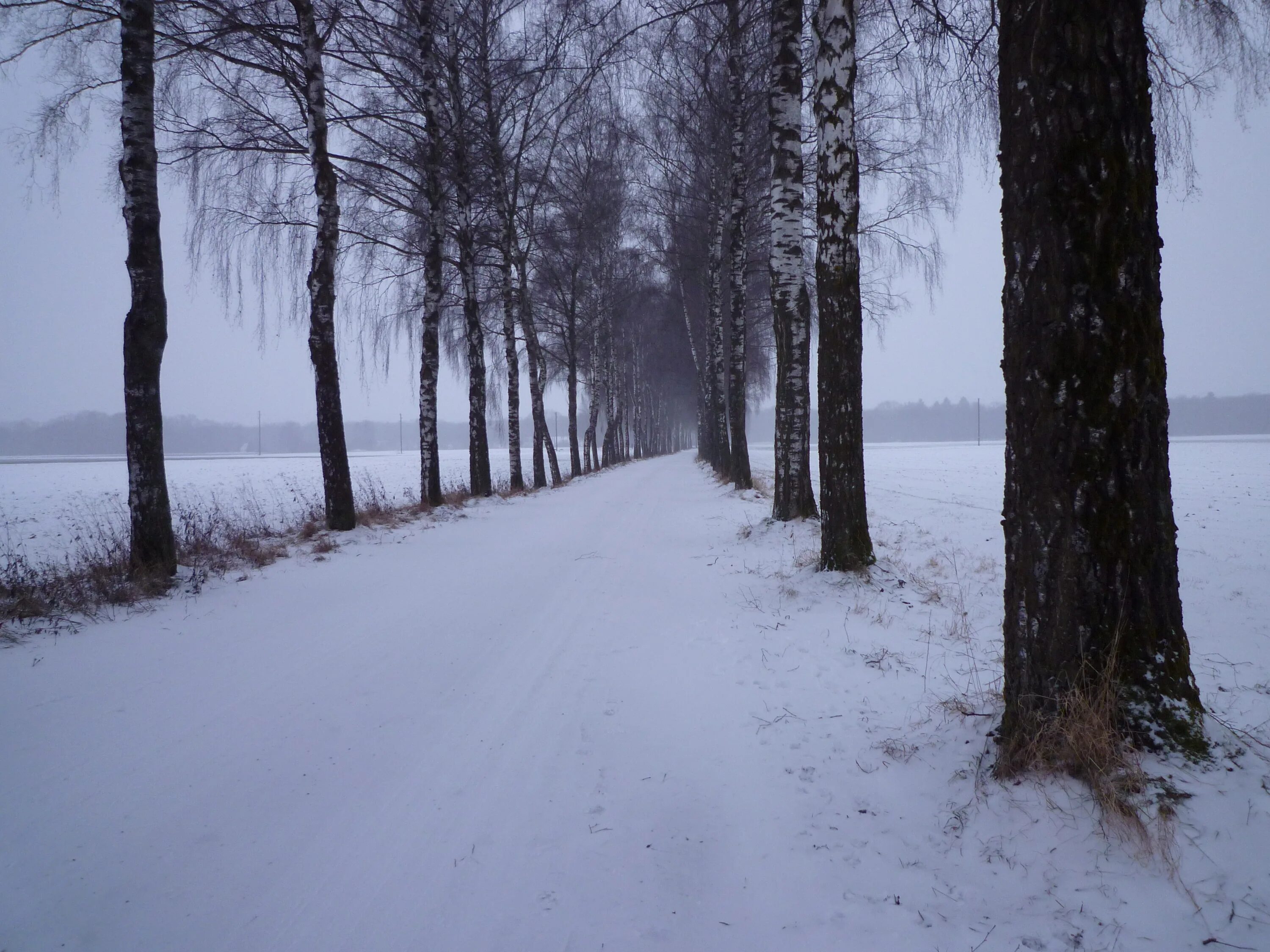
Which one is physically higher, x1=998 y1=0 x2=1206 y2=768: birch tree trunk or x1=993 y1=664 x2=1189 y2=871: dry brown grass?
x1=998 y1=0 x2=1206 y2=768: birch tree trunk

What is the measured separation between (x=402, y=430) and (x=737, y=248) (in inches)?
3688

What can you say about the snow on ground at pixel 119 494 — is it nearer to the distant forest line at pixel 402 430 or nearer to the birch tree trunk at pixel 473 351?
the birch tree trunk at pixel 473 351

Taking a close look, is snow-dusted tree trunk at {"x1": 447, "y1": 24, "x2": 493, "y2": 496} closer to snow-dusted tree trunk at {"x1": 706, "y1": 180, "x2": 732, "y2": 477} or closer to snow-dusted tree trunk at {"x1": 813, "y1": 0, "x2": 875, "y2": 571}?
snow-dusted tree trunk at {"x1": 706, "y1": 180, "x2": 732, "y2": 477}

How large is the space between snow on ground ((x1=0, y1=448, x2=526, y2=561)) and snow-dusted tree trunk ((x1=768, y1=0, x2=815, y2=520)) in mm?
8345

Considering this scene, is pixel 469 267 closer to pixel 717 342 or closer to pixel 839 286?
pixel 717 342

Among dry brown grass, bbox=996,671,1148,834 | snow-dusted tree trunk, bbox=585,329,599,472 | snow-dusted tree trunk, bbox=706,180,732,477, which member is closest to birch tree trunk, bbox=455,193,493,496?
snow-dusted tree trunk, bbox=706,180,732,477

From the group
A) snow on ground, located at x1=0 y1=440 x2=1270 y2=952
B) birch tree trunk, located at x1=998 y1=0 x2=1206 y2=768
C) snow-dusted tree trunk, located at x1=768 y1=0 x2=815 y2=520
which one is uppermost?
snow-dusted tree trunk, located at x1=768 y1=0 x2=815 y2=520

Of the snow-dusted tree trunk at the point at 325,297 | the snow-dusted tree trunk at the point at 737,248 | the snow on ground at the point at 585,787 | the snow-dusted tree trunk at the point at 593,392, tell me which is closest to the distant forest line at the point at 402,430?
the snow-dusted tree trunk at the point at 593,392

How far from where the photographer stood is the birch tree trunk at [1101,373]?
221cm

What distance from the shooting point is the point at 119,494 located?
53.9 feet

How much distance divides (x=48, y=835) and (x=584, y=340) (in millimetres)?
23181

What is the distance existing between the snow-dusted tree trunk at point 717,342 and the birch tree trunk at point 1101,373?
14.0 meters

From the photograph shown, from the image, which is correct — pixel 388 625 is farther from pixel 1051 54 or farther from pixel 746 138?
pixel 746 138

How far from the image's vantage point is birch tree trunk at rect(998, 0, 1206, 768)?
2.21 meters
